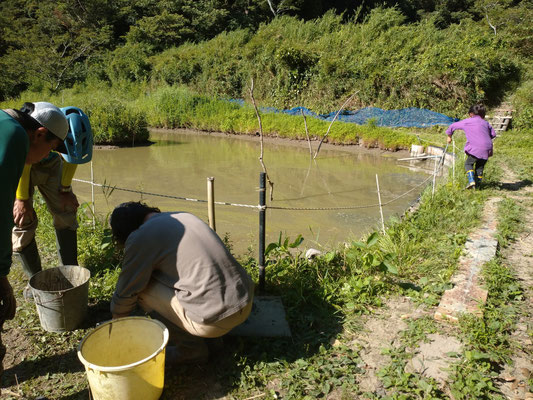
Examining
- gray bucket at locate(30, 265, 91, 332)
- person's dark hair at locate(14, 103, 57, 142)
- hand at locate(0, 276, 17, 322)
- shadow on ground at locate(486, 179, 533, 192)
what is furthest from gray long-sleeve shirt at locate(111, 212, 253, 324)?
shadow on ground at locate(486, 179, 533, 192)

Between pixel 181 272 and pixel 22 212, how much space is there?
1.59m

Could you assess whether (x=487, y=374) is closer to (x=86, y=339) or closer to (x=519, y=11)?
(x=86, y=339)

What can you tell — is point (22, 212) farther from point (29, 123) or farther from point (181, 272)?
point (181, 272)

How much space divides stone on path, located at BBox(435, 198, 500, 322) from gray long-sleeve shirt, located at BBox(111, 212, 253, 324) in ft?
5.16

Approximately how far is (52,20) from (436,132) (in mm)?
23803

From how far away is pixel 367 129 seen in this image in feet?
40.7

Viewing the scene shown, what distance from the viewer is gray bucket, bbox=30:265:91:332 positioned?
2.45 meters

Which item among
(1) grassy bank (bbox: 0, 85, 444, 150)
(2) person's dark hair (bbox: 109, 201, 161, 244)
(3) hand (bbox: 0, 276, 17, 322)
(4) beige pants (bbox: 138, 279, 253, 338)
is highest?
(2) person's dark hair (bbox: 109, 201, 161, 244)

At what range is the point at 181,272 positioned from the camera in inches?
75.2

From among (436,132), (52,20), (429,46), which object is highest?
(52,20)

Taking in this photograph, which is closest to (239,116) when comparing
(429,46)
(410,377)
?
(429,46)

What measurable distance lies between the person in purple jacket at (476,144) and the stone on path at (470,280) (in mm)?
1730

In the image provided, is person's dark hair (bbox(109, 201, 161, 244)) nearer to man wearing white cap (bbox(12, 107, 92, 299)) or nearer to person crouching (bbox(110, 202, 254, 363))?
person crouching (bbox(110, 202, 254, 363))

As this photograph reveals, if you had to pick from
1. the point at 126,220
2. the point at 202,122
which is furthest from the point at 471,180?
the point at 202,122
